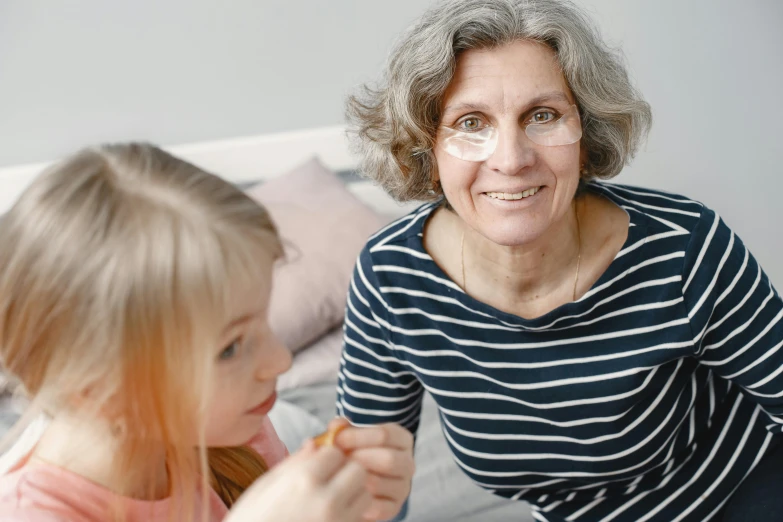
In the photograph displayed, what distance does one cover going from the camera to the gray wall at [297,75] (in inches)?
81.3

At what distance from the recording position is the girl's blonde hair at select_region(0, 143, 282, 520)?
72cm

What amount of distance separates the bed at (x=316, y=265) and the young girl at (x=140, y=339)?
0.64 metres

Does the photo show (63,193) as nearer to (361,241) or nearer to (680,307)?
(680,307)

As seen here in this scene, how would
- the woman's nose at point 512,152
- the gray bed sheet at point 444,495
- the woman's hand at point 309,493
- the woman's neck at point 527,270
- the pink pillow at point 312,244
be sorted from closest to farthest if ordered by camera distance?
the woman's hand at point 309,493, the woman's nose at point 512,152, the woman's neck at point 527,270, the gray bed sheet at point 444,495, the pink pillow at point 312,244

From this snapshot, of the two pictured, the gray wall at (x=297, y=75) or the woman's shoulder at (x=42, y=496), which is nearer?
the woman's shoulder at (x=42, y=496)

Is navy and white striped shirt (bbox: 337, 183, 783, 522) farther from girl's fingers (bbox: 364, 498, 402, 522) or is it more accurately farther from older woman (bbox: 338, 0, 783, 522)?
girl's fingers (bbox: 364, 498, 402, 522)

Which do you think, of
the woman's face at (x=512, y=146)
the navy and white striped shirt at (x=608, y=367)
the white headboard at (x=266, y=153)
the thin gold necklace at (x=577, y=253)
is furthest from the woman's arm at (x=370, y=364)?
the white headboard at (x=266, y=153)

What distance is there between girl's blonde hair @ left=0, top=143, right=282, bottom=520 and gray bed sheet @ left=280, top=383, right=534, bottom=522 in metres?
0.78

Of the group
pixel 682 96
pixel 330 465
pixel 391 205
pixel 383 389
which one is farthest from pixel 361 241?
pixel 330 465

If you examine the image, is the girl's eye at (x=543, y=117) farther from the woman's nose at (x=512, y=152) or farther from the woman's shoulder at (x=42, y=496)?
the woman's shoulder at (x=42, y=496)

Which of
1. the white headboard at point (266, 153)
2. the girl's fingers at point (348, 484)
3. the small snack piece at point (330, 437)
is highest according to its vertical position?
the girl's fingers at point (348, 484)

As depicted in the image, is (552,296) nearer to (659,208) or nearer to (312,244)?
(659,208)

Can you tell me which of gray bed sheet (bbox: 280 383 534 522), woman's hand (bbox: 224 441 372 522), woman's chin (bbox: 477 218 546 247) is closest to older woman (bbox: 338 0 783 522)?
woman's chin (bbox: 477 218 546 247)

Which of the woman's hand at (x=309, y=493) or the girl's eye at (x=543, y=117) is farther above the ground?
the girl's eye at (x=543, y=117)
